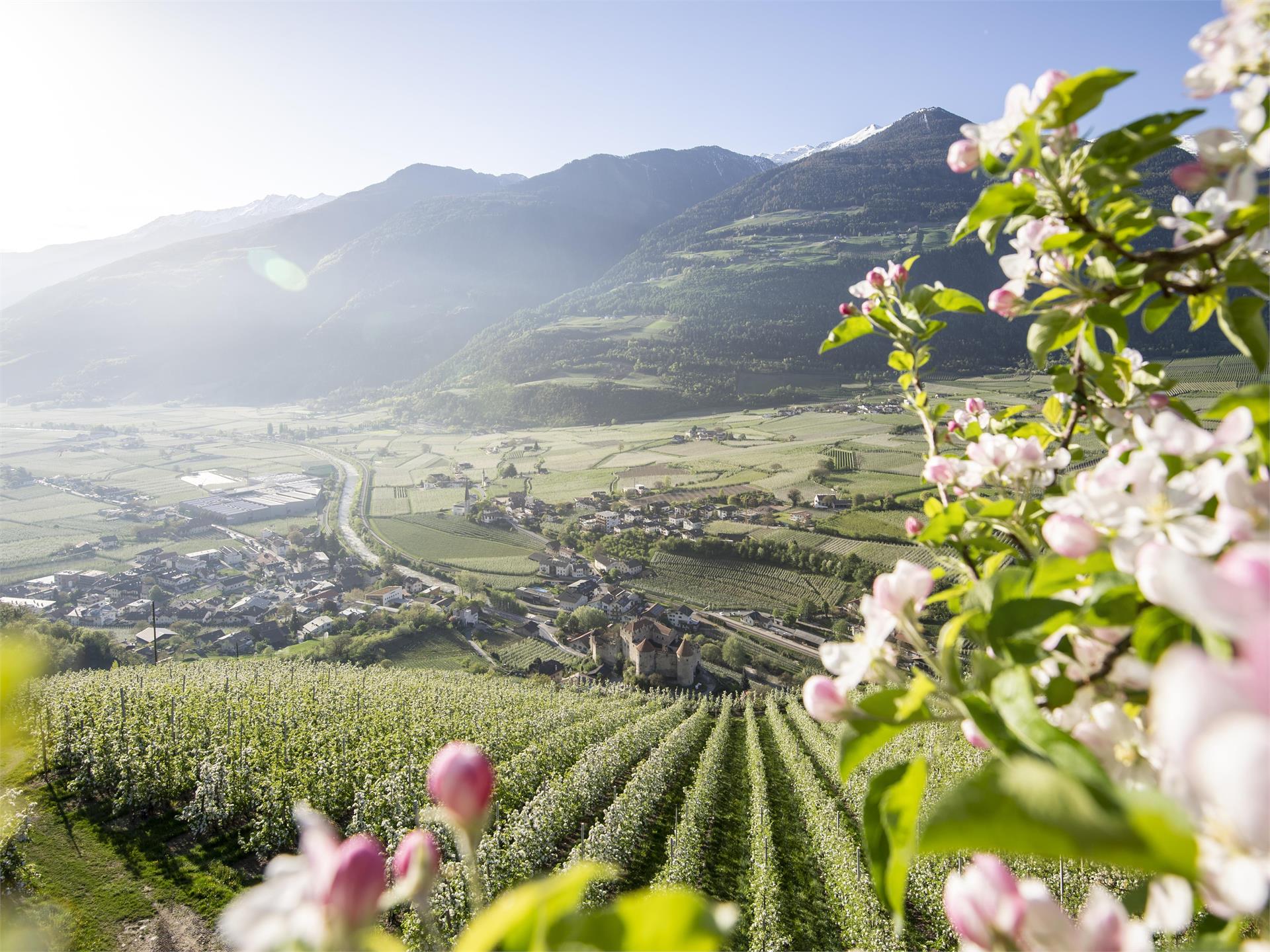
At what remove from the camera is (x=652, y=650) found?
3516 cm

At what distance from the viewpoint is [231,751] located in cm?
1414

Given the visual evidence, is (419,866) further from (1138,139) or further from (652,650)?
(652,650)

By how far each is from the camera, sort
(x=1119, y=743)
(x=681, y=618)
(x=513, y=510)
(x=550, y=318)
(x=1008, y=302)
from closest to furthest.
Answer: (x=1119, y=743) → (x=1008, y=302) → (x=681, y=618) → (x=513, y=510) → (x=550, y=318)

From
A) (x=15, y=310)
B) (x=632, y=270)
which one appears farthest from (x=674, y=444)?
(x=15, y=310)

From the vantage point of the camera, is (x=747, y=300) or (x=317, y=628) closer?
(x=317, y=628)

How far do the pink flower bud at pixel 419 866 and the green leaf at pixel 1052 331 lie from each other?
1.36 metres

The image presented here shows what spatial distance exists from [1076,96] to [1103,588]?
0.87 meters

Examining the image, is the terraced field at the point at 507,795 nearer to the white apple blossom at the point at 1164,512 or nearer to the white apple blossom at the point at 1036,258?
the white apple blossom at the point at 1036,258

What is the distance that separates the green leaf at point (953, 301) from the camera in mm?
1639

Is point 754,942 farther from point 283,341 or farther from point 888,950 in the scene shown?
point 283,341

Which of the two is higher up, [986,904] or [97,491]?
[986,904]

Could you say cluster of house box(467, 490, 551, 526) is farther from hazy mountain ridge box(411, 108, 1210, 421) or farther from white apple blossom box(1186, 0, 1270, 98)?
white apple blossom box(1186, 0, 1270, 98)

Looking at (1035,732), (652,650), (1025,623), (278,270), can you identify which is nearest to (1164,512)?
(1025,623)

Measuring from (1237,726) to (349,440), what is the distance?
109489mm
